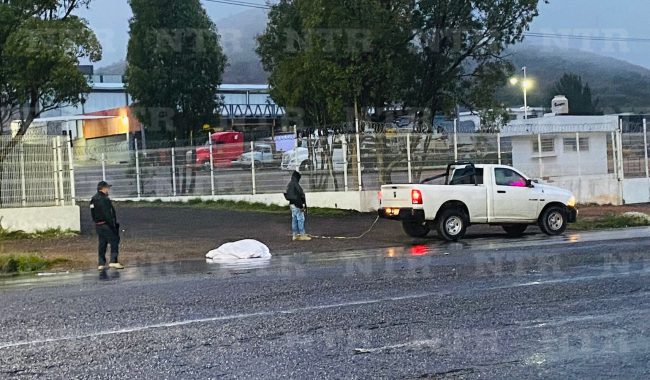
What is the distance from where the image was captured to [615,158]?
30.7 metres

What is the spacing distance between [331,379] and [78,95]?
57.0 feet

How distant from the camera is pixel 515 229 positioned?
21.4 meters

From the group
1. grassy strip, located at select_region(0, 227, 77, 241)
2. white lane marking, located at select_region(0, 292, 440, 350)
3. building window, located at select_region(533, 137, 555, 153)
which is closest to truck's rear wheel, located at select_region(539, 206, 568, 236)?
building window, located at select_region(533, 137, 555, 153)

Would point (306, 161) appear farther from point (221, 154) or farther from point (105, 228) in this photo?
point (105, 228)

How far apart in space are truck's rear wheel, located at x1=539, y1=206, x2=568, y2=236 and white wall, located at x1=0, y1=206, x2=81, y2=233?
11.5 m

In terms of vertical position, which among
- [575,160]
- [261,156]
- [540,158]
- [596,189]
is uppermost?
[261,156]

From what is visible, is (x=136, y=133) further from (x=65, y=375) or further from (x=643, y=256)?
(x=65, y=375)

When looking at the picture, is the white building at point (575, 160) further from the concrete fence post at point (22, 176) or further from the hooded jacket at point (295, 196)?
the concrete fence post at point (22, 176)

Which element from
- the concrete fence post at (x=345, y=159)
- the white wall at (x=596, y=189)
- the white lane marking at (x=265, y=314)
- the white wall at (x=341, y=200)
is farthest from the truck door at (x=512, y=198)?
the white wall at (x=596, y=189)

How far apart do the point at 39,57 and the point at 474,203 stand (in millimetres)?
11109

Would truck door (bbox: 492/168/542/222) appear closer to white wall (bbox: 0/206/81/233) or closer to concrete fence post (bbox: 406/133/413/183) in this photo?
concrete fence post (bbox: 406/133/413/183)

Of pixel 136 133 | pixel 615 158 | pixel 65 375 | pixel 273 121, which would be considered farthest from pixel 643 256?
pixel 273 121

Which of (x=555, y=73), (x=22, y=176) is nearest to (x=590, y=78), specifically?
(x=555, y=73)

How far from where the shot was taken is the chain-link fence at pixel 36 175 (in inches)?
801
